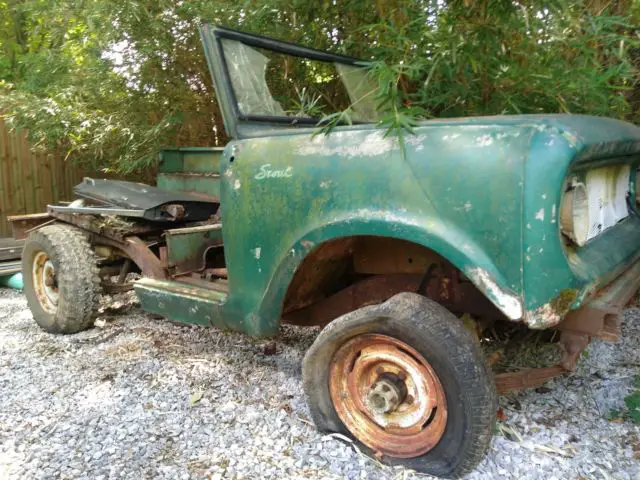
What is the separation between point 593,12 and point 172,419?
3.44 meters

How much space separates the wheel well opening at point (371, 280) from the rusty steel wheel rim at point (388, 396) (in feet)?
1.29

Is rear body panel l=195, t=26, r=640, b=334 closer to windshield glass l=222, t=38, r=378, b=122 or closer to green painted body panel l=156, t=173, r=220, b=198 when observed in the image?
windshield glass l=222, t=38, r=378, b=122

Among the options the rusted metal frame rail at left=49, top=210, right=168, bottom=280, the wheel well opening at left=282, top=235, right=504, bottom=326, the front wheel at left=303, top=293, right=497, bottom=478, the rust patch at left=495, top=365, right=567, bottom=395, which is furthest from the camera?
the rusted metal frame rail at left=49, top=210, right=168, bottom=280

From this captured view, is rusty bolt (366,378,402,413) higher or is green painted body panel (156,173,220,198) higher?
green painted body panel (156,173,220,198)

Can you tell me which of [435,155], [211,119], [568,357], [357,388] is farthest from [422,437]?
[211,119]

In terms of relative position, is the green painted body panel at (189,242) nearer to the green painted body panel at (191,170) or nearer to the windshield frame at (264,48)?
the green painted body panel at (191,170)

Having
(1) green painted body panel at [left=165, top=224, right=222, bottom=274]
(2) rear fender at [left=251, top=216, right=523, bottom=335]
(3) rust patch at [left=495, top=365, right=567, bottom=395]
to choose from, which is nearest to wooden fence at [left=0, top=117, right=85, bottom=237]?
(1) green painted body panel at [left=165, top=224, right=222, bottom=274]

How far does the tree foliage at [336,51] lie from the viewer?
261cm

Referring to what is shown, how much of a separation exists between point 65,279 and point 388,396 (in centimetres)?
243

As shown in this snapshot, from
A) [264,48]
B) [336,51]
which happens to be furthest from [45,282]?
[336,51]

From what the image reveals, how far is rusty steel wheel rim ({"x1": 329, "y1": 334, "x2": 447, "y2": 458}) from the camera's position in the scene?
1977mm

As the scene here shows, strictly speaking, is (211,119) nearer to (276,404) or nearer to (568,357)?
(276,404)

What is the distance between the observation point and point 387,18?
310cm

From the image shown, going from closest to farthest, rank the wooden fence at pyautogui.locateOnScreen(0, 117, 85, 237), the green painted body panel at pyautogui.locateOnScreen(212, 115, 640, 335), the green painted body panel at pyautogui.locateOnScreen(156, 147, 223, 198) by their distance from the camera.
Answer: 1. the green painted body panel at pyautogui.locateOnScreen(212, 115, 640, 335)
2. the green painted body panel at pyautogui.locateOnScreen(156, 147, 223, 198)
3. the wooden fence at pyautogui.locateOnScreen(0, 117, 85, 237)
